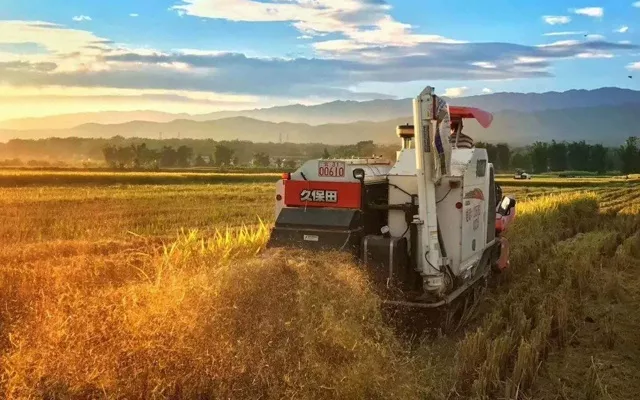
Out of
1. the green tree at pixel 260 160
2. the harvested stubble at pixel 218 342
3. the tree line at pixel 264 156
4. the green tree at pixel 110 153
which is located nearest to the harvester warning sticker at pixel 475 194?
the harvested stubble at pixel 218 342

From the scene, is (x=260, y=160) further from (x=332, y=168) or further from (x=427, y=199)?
(x=427, y=199)

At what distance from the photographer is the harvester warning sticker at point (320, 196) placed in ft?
24.7

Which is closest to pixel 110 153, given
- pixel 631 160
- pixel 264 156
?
pixel 264 156

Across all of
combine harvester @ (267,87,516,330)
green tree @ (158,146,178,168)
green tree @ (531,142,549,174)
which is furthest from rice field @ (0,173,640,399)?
green tree @ (531,142,549,174)

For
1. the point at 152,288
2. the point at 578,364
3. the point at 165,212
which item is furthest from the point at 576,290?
the point at 165,212

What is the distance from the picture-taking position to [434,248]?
7512 mm

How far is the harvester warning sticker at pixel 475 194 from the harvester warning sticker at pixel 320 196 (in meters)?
1.57

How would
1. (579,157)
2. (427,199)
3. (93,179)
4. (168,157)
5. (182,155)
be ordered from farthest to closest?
(579,157) < (182,155) < (168,157) < (93,179) < (427,199)

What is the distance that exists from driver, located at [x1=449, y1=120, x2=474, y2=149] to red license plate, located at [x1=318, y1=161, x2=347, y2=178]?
2.24 metres

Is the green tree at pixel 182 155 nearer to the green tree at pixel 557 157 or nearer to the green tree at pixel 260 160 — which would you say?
the green tree at pixel 260 160

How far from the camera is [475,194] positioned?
8.56 m

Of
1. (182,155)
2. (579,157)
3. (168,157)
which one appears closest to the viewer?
(168,157)

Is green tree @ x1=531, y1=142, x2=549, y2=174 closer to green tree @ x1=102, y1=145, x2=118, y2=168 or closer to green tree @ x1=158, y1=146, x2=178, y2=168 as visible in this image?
green tree @ x1=158, y1=146, x2=178, y2=168

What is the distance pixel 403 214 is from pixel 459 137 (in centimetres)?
209
